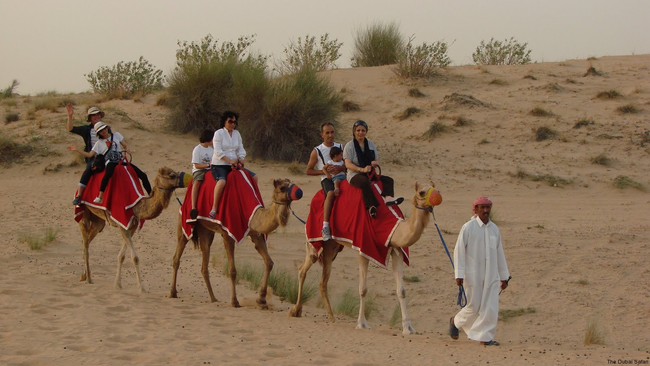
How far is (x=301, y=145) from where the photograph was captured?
877 inches

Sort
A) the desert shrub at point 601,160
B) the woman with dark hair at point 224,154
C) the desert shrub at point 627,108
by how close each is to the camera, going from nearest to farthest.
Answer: the woman with dark hair at point 224,154, the desert shrub at point 601,160, the desert shrub at point 627,108

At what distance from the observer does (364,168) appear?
8898 mm

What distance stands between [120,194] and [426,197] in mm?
5369

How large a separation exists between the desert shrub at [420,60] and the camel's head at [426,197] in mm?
23046

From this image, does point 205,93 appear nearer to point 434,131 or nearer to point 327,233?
point 434,131

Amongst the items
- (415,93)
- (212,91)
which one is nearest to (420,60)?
(415,93)

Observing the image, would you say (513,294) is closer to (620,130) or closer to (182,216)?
(182,216)

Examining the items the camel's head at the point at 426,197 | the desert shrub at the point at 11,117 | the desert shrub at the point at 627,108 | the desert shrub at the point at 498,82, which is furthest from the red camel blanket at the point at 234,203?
the desert shrub at the point at 498,82

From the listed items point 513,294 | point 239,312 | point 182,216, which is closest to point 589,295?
point 513,294

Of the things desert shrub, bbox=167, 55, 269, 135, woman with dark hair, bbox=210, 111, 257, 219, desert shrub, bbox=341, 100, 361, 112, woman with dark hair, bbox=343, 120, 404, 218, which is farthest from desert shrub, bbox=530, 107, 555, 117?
woman with dark hair, bbox=343, 120, 404, 218

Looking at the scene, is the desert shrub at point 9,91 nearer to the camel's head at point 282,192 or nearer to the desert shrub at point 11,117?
the desert shrub at point 11,117

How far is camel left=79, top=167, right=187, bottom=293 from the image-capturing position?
1048cm

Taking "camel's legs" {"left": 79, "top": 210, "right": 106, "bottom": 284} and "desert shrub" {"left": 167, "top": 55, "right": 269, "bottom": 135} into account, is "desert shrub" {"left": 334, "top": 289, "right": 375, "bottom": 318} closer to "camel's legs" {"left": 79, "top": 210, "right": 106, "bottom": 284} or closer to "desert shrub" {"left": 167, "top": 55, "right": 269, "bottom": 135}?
"camel's legs" {"left": 79, "top": 210, "right": 106, "bottom": 284}

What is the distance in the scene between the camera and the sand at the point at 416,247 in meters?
7.47
